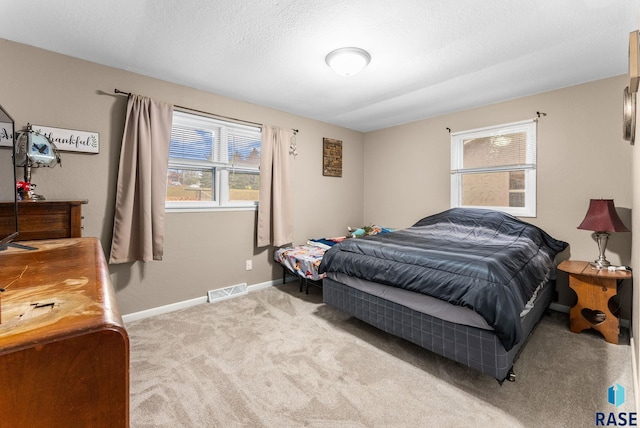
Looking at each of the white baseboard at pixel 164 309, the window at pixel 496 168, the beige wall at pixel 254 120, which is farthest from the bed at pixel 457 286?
the white baseboard at pixel 164 309

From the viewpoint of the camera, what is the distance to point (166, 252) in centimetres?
290

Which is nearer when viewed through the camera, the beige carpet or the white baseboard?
the beige carpet

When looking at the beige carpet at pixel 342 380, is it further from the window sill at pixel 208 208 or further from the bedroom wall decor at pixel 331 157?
the bedroom wall decor at pixel 331 157

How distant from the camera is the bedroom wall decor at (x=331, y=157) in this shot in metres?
4.25

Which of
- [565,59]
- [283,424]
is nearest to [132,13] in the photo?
[283,424]

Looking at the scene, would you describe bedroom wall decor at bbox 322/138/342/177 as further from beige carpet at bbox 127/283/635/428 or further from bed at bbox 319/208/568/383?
beige carpet at bbox 127/283/635/428

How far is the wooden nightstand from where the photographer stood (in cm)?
228

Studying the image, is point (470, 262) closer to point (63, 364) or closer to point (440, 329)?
point (440, 329)

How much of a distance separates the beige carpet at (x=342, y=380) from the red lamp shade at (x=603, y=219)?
0.90 meters

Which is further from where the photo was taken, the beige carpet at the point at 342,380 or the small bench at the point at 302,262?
the small bench at the point at 302,262

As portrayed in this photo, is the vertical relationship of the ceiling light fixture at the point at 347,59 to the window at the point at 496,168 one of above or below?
above

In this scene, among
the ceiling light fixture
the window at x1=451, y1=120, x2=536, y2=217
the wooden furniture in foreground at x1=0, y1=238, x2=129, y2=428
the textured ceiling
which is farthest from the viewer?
the window at x1=451, y1=120, x2=536, y2=217

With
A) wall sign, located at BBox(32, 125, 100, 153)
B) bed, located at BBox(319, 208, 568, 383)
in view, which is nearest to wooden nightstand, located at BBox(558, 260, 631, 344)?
bed, located at BBox(319, 208, 568, 383)

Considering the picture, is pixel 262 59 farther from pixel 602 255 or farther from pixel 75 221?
pixel 602 255
